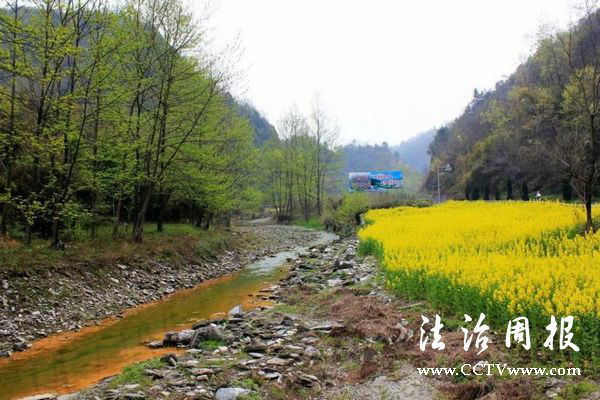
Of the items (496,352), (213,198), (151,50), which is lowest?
(496,352)

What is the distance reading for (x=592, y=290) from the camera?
20.2 feet

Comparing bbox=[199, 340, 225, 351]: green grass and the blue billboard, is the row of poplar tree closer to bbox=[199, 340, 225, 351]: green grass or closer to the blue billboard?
bbox=[199, 340, 225, 351]: green grass

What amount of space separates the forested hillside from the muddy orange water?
38.8 ft

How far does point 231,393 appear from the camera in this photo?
5.84 meters

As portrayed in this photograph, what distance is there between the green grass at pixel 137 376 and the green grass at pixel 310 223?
45323mm

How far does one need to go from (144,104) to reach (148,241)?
22.1ft

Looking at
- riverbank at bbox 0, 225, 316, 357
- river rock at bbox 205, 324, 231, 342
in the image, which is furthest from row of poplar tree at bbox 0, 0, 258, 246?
river rock at bbox 205, 324, 231, 342

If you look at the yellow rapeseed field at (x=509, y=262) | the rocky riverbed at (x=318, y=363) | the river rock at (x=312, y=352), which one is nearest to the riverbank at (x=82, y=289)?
the rocky riverbed at (x=318, y=363)

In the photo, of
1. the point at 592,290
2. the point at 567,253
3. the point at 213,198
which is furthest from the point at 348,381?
the point at 213,198

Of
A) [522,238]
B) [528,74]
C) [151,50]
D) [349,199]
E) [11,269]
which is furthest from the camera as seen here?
[528,74]

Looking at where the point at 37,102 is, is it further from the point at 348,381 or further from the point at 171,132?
the point at 348,381

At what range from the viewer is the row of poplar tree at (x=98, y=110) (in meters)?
12.7

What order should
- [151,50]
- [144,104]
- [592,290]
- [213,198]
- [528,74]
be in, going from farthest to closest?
[528,74], [213,198], [144,104], [151,50], [592,290]

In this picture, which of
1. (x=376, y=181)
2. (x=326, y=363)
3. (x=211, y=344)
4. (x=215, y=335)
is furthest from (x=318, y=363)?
(x=376, y=181)
